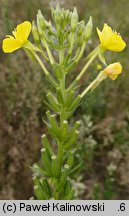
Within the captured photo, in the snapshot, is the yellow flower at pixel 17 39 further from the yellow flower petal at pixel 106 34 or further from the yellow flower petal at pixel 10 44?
the yellow flower petal at pixel 106 34

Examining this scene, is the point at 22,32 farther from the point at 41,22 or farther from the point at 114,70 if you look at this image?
the point at 114,70

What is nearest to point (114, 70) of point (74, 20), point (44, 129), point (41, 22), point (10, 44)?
point (74, 20)

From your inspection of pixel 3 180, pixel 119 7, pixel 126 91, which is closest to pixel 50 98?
pixel 3 180

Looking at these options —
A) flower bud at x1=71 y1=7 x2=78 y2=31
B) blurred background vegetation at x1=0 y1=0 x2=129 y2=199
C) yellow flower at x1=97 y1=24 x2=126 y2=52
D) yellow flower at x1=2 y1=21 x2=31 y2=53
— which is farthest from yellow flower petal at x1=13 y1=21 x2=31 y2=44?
blurred background vegetation at x1=0 y1=0 x2=129 y2=199

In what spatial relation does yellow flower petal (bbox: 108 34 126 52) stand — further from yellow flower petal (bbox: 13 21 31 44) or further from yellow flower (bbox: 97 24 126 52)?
yellow flower petal (bbox: 13 21 31 44)

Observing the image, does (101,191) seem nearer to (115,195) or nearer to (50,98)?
(115,195)

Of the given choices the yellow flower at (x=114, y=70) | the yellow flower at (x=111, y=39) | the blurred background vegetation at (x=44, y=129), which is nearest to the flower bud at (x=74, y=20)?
the yellow flower at (x=111, y=39)

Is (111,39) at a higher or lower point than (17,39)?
lower

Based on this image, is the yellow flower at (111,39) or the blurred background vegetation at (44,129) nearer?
the yellow flower at (111,39)
